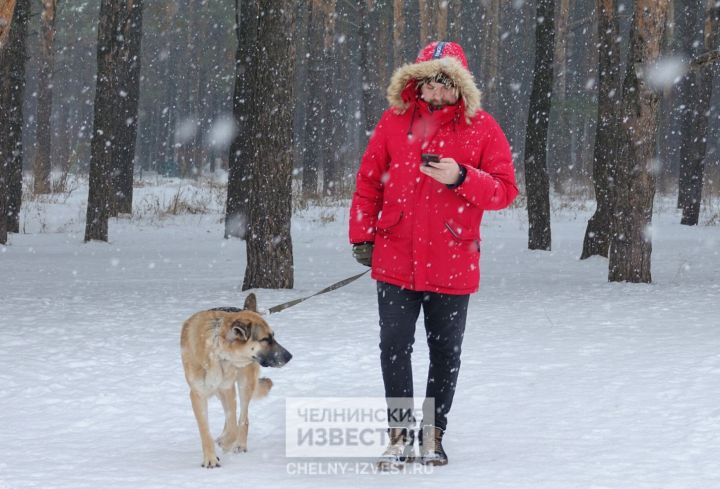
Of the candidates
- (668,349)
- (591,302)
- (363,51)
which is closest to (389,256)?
(668,349)

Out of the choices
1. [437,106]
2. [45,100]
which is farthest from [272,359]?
[45,100]

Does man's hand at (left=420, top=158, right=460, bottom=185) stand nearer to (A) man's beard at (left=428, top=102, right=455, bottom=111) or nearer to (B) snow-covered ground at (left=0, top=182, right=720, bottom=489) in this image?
(A) man's beard at (left=428, top=102, right=455, bottom=111)

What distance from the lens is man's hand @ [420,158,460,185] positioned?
3.91 metres

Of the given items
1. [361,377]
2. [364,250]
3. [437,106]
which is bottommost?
[361,377]

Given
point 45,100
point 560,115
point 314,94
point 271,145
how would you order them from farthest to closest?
point 560,115 < point 314,94 < point 45,100 < point 271,145

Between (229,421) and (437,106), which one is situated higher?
(437,106)

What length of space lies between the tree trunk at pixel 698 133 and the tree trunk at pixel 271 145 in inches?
549

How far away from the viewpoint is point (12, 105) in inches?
616

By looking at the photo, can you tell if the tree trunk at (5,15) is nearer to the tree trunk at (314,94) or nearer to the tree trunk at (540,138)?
the tree trunk at (540,138)

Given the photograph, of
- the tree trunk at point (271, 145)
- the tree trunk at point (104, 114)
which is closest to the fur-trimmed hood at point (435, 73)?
the tree trunk at point (271, 145)

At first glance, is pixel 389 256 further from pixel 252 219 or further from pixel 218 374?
pixel 252 219

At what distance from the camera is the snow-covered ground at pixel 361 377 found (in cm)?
435

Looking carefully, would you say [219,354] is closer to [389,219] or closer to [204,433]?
[204,433]

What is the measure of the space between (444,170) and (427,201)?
0.99 ft
